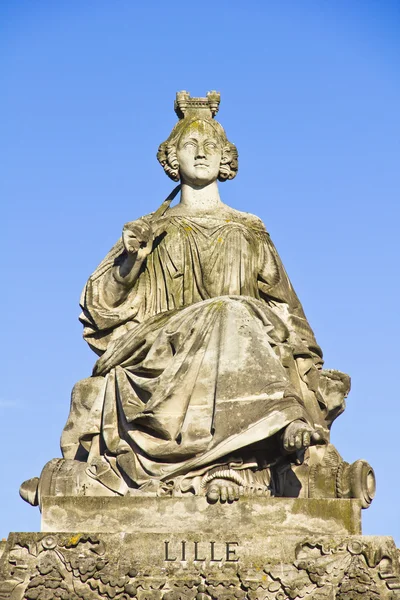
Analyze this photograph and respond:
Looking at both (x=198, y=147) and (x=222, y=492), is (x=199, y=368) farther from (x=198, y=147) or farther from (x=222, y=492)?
(x=198, y=147)

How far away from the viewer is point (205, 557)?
49.3ft

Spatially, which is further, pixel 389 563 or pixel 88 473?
pixel 88 473

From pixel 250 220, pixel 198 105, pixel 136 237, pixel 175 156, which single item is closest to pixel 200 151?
pixel 175 156

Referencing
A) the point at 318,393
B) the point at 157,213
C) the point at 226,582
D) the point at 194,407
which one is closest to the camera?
the point at 226,582

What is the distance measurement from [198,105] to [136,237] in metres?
2.11

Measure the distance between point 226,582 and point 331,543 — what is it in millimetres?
1017

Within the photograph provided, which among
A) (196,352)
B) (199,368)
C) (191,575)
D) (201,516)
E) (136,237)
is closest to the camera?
(191,575)

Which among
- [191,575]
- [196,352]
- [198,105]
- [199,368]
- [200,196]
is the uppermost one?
[198,105]

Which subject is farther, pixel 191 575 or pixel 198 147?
pixel 198 147

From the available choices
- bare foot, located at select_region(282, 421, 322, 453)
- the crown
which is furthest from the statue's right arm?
bare foot, located at select_region(282, 421, 322, 453)

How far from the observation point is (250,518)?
50.1 feet

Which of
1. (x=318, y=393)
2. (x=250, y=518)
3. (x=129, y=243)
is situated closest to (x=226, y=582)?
(x=250, y=518)

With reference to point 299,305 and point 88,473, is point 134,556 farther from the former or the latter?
point 299,305

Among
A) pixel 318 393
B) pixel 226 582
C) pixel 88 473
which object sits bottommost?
pixel 226 582
